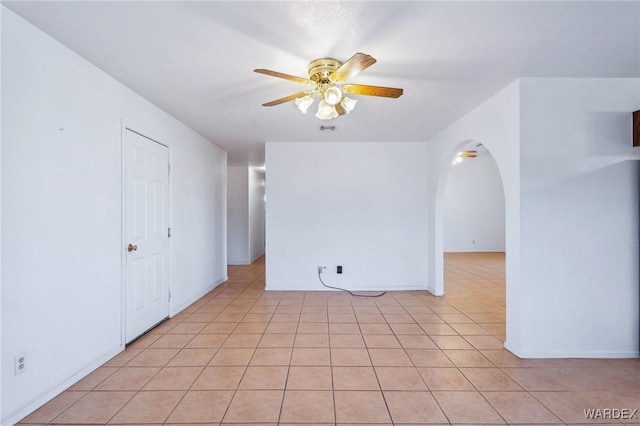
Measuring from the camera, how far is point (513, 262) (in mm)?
2488

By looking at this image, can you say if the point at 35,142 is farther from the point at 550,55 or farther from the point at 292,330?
the point at 550,55

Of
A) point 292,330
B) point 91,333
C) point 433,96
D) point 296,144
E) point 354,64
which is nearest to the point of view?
point 354,64

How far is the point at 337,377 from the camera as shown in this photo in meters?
2.13

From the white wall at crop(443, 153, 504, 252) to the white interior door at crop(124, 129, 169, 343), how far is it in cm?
760

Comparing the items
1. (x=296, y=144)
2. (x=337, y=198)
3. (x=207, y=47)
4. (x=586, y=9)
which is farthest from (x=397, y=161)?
(x=207, y=47)

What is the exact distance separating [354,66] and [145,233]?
2540 millimetres

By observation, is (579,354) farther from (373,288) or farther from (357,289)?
(357,289)

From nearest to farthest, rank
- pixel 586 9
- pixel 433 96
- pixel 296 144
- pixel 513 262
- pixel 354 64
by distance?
pixel 586 9
pixel 354 64
pixel 513 262
pixel 433 96
pixel 296 144

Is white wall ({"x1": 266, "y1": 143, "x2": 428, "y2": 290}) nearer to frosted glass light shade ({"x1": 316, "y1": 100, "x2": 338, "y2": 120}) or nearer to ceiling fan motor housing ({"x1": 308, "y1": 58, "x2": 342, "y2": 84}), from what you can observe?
frosted glass light shade ({"x1": 316, "y1": 100, "x2": 338, "y2": 120})

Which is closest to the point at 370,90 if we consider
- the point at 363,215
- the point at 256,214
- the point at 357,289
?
the point at 363,215

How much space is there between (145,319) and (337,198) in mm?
2963

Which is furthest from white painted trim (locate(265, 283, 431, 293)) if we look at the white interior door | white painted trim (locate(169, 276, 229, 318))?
the white interior door

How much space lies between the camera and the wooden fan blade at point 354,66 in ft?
5.26

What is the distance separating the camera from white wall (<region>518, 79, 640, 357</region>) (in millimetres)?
2391
